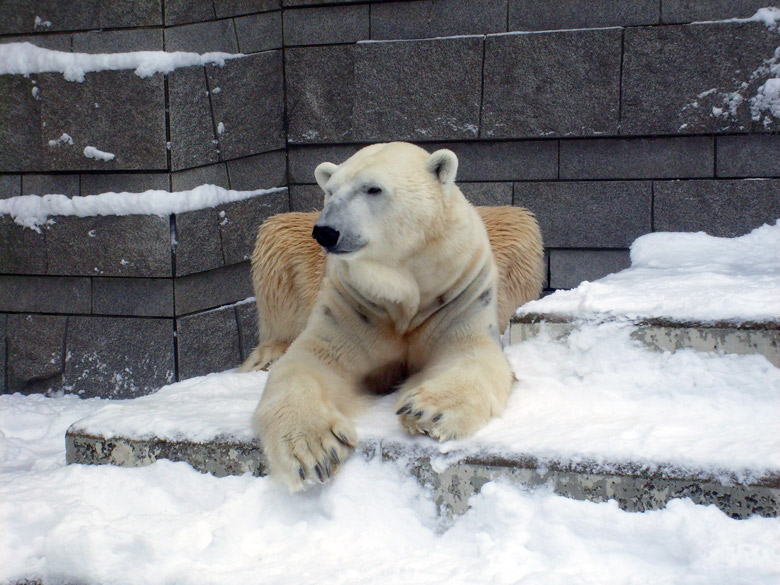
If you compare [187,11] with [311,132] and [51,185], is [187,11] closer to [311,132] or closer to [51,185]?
[311,132]

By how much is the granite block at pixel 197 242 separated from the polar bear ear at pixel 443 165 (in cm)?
231

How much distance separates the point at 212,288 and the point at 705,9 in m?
3.22

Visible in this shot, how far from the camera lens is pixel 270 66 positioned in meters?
4.89

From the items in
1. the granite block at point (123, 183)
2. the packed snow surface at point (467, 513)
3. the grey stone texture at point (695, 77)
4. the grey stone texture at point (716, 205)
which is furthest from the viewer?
the granite block at point (123, 183)

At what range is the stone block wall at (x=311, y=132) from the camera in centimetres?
424

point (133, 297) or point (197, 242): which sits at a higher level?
point (197, 242)

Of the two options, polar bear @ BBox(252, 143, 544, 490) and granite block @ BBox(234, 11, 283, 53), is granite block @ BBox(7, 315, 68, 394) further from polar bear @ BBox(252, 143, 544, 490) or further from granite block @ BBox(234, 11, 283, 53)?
A: polar bear @ BBox(252, 143, 544, 490)

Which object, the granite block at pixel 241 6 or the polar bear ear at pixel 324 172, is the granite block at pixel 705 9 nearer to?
the granite block at pixel 241 6

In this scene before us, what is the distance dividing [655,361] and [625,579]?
3.01 ft

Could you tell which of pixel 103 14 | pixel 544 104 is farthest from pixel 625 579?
pixel 103 14

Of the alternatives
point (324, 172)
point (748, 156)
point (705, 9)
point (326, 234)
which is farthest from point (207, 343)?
point (705, 9)

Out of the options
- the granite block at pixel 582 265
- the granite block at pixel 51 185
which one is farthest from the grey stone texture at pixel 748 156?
the granite block at pixel 51 185

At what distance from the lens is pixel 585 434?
2090mm

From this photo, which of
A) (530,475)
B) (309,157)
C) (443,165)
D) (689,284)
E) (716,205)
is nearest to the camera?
(530,475)
